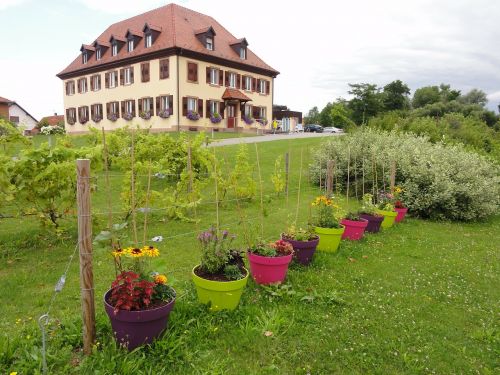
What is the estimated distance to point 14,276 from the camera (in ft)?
15.0

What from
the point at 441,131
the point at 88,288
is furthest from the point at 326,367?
the point at 441,131

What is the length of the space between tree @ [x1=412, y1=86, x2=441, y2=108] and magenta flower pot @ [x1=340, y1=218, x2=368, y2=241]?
183ft

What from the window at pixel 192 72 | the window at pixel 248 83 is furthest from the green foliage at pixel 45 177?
the window at pixel 248 83

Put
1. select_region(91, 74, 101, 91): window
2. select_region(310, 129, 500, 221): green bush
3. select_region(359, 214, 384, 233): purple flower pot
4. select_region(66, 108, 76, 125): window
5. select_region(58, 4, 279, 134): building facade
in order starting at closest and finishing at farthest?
select_region(359, 214, 384, 233): purple flower pot < select_region(310, 129, 500, 221): green bush < select_region(58, 4, 279, 134): building facade < select_region(91, 74, 101, 91): window < select_region(66, 108, 76, 125): window

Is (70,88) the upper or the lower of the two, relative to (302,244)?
upper

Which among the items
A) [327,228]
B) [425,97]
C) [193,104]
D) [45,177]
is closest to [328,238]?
[327,228]

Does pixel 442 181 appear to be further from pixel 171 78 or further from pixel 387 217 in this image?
pixel 171 78

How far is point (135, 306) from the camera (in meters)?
2.89

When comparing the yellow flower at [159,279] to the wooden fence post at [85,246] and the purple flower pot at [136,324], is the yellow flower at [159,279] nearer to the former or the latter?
the purple flower pot at [136,324]

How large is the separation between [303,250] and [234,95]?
25.9 m

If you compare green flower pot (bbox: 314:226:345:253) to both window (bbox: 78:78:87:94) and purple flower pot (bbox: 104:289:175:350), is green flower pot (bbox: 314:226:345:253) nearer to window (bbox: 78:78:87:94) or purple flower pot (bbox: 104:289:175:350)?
purple flower pot (bbox: 104:289:175:350)

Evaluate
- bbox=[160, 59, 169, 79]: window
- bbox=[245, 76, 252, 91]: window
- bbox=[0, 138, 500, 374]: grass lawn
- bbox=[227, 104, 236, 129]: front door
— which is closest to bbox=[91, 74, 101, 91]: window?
bbox=[160, 59, 169, 79]: window

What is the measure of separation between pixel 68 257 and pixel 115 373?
303cm

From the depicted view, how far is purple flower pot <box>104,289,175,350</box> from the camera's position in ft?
9.32
